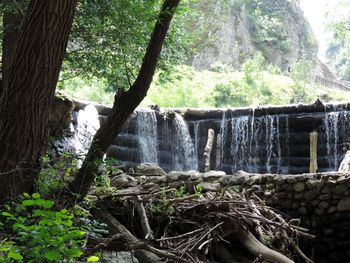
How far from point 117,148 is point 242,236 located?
10.1 m

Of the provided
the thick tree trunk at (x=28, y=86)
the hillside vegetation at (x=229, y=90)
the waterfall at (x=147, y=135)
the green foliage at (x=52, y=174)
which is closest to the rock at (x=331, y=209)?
the green foliage at (x=52, y=174)

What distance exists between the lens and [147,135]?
52.2ft

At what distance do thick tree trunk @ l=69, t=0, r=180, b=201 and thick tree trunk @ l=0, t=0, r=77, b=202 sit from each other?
74 centimetres

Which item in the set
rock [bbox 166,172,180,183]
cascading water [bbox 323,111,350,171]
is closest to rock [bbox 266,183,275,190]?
rock [bbox 166,172,180,183]

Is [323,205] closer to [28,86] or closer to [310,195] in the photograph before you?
[310,195]

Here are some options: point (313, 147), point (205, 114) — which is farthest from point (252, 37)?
point (313, 147)

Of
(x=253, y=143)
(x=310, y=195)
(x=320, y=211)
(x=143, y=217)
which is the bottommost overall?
(x=320, y=211)

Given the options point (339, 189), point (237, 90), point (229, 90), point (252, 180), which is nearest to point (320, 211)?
point (339, 189)

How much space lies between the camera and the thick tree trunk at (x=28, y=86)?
14.5 feet

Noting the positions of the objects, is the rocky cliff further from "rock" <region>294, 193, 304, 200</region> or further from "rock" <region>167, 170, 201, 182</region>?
"rock" <region>294, 193, 304, 200</region>

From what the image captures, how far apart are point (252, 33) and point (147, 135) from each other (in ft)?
88.7

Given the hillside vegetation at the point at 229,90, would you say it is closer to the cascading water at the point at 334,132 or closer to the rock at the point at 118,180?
the cascading water at the point at 334,132

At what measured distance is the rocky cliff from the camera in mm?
36062

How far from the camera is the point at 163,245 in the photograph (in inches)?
196
